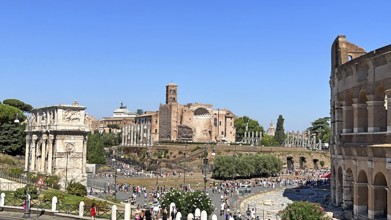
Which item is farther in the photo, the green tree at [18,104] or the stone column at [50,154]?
the green tree at [18,104]

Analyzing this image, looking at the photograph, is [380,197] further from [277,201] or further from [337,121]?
[277,201]

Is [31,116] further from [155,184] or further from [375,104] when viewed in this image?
[375,104]

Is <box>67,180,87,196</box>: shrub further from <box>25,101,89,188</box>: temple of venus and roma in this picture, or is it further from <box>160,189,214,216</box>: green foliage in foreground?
<box>160,189,214,216</box>: green foliage in foreground

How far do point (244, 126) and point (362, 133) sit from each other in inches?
3925

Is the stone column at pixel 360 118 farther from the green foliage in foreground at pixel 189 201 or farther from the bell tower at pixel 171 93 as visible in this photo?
the bell tower at pixel 171 93

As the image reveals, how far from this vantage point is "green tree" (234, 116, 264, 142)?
126062mm

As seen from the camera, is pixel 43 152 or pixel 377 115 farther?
pixel 43 152

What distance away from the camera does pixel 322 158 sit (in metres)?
89.0

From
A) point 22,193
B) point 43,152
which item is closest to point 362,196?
point 22,193

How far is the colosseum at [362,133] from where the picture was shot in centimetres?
2444

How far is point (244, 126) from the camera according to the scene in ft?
416

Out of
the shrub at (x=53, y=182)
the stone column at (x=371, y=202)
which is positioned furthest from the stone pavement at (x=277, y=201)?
the shrub at (x=53, y=182)

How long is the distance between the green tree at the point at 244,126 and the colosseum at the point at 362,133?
91737mm

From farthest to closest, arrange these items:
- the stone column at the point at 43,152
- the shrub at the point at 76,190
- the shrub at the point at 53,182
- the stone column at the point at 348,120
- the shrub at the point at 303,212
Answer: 1. the stone column at the point at 43,152
2. the shrub at the point at 53,182
3. the shrub at the point at 76,190
4. the stone column at the point at 348,120
5. the shrub at the point at 303,212
